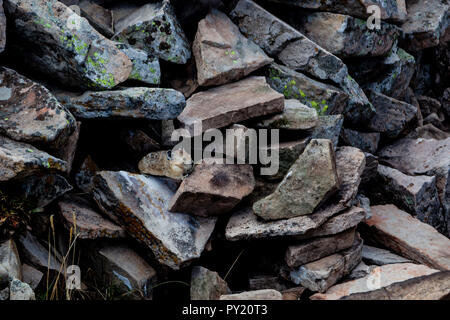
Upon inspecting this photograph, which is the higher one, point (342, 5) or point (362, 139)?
point (342, 5)

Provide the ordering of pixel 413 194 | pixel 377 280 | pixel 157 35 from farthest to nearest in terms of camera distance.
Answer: pixel 413 194, pixel 157 35, pixel 377 280

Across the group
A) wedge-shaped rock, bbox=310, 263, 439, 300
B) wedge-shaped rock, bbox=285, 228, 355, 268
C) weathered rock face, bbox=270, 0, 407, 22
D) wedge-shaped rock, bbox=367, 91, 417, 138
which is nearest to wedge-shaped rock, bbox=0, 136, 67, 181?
wedge-shaped rock, bbox=285, 228, 355, 268

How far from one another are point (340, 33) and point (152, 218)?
3.89 meters

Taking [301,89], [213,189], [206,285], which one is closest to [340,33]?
[301,89]

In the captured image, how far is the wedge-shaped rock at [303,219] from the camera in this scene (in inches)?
199

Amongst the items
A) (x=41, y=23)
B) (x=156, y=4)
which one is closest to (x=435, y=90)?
(x=156, y=4)

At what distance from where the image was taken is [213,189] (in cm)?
525

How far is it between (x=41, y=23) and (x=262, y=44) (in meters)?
2.88

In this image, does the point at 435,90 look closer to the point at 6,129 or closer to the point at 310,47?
the point at 310,47

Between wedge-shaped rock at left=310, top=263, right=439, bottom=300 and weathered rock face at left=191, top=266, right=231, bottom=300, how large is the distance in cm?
87

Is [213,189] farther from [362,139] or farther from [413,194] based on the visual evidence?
[362,139]

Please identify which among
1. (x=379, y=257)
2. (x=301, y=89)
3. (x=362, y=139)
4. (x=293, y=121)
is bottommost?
(x=379, y=257)

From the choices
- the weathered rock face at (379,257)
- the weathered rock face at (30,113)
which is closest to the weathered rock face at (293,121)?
the weathered rock face at (379,257)

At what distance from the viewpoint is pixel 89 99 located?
5.40m
